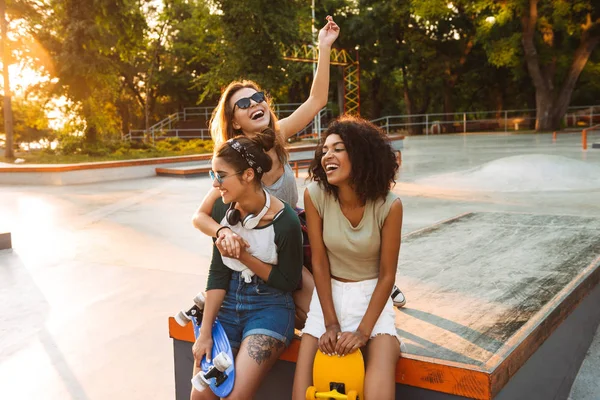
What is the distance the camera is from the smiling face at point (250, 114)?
116 inches

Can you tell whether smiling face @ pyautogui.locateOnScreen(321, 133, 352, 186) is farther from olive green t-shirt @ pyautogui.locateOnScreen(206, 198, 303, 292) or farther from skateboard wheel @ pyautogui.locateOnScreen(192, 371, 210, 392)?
skateboard wheel @ pyautogui.locateOnScreen(192, 371, 210, 392)

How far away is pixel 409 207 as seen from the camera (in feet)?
29.4

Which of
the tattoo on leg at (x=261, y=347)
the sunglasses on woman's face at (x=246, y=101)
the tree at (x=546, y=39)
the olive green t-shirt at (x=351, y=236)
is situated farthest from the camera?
the tree at (x=546, y=39)

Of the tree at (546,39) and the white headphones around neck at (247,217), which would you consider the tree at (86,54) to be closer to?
the white headphones around neck at (247,217)

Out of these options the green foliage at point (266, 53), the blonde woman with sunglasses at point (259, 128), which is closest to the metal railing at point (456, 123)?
the green foliage at point (266, 53)

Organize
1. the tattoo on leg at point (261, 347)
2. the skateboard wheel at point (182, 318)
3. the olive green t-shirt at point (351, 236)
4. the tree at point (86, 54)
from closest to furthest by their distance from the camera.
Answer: the tattoo on leg at point (261, 347) → the olive green t-shirt at point (351, 236) → the skateboard wheel at point (182, 318) → the tree at point (86, 54)

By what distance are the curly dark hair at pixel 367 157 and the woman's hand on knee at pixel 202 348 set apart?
2.80 ft

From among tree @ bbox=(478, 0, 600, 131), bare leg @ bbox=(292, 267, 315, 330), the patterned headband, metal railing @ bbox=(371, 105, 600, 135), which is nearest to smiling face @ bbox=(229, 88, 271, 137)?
the patterned headband

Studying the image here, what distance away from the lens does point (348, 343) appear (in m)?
2.33

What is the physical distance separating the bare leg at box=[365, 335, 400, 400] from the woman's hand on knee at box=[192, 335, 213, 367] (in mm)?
628

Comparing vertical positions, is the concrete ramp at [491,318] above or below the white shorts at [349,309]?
below

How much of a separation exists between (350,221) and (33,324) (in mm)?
2765

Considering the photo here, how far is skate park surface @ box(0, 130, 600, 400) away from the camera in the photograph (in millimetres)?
3363

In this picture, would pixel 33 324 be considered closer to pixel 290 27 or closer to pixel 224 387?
pixel 224 387
